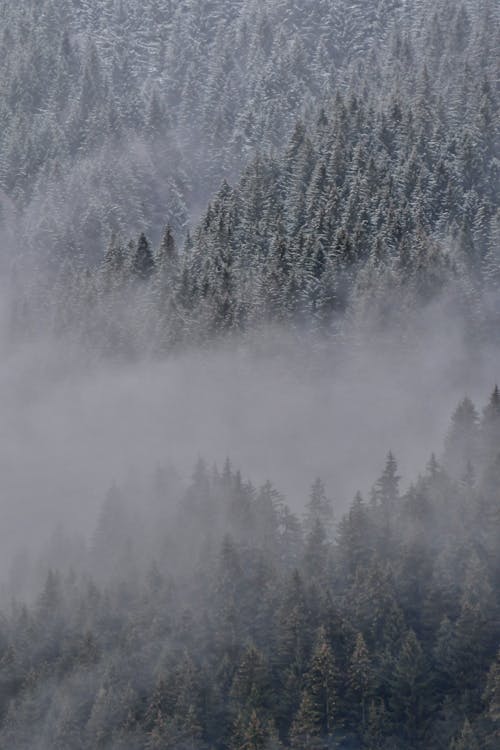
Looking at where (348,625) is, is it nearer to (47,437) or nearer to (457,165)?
(47,437)

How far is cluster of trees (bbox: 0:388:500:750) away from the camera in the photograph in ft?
308

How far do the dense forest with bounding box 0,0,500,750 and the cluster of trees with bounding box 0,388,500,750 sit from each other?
25cm

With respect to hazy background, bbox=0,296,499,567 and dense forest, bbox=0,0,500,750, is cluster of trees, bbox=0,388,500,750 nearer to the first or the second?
dense forest, bbox=0,0,500,750

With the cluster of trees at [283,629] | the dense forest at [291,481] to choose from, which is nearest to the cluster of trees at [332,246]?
the dense forest at [291,481]

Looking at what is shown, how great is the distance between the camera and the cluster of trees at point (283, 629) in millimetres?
93812

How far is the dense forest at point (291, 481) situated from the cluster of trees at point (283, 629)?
0.25m

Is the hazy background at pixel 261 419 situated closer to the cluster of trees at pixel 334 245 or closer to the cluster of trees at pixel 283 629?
the cluster of trees at pixel 334 245

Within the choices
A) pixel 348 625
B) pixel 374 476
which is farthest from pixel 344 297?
pixel 348 625

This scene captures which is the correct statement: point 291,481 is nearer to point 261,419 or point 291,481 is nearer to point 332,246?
point 261,419

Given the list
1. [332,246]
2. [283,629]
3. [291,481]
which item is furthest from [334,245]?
[283,629]

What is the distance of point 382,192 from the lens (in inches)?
7037

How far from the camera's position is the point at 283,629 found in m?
102

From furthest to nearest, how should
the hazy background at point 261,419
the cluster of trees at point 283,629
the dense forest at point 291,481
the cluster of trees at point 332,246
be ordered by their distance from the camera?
the cluster of trees at point 332,246, the hazy background at point 261,419, the dense forest at point 291,481, the cluster of trees at point 283,629

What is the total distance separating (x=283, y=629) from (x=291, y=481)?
44.6 meters
